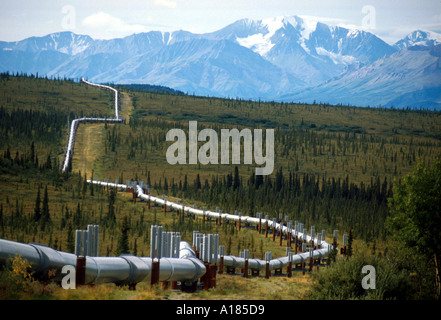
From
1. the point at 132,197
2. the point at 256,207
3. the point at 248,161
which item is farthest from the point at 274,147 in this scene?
the point at 132,197

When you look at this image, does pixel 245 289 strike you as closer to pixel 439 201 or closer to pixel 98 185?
pixel 439 201

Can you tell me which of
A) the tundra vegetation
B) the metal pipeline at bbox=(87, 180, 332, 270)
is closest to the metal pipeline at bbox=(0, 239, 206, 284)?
the tundra vegetation

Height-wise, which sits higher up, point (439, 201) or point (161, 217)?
point (439, 201)

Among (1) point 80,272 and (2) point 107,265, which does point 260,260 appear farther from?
(1) point 80,272

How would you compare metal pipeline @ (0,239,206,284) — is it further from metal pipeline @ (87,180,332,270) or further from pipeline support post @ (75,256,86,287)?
metal pipeline @ (87,180,332,270)

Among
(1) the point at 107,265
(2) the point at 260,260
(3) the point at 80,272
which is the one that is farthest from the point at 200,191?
(3) the point at 80,272

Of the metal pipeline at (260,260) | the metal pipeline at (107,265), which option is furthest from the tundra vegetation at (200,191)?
the metal pipeline at (260,260)

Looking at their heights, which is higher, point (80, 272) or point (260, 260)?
point (80, 272)

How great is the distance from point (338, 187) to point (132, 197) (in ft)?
156

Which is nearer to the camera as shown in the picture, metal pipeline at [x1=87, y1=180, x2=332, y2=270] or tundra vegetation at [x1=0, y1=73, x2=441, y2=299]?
tundra vegetation at [x1=0, y1=73, x2=441, y2=299]

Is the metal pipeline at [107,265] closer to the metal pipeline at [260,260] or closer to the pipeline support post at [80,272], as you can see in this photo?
the pipeline support post at [80,272]

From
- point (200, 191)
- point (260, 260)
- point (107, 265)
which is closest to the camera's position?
point (107, 265)

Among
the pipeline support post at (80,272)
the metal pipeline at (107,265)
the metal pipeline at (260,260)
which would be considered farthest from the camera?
the metal pipeline at (260,260)

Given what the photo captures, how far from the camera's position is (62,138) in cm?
13150
